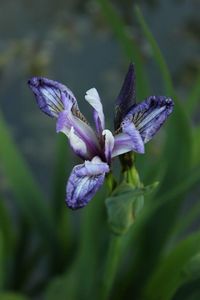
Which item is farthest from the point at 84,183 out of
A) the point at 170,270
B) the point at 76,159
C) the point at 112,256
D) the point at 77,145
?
the point at 76,159

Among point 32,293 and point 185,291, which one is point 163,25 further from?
point 185,291

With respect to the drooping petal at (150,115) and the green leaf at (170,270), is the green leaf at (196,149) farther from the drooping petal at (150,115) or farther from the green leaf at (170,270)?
the drooping petal at (150,115)

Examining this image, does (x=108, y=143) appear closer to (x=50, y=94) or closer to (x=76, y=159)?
(x=50, y=94)

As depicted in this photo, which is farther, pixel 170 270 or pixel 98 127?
pixel 170 270

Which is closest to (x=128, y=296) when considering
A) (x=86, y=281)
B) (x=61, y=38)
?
(x=86, y=281)

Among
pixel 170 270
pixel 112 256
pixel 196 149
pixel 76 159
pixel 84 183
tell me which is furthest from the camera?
pixel 76 159
